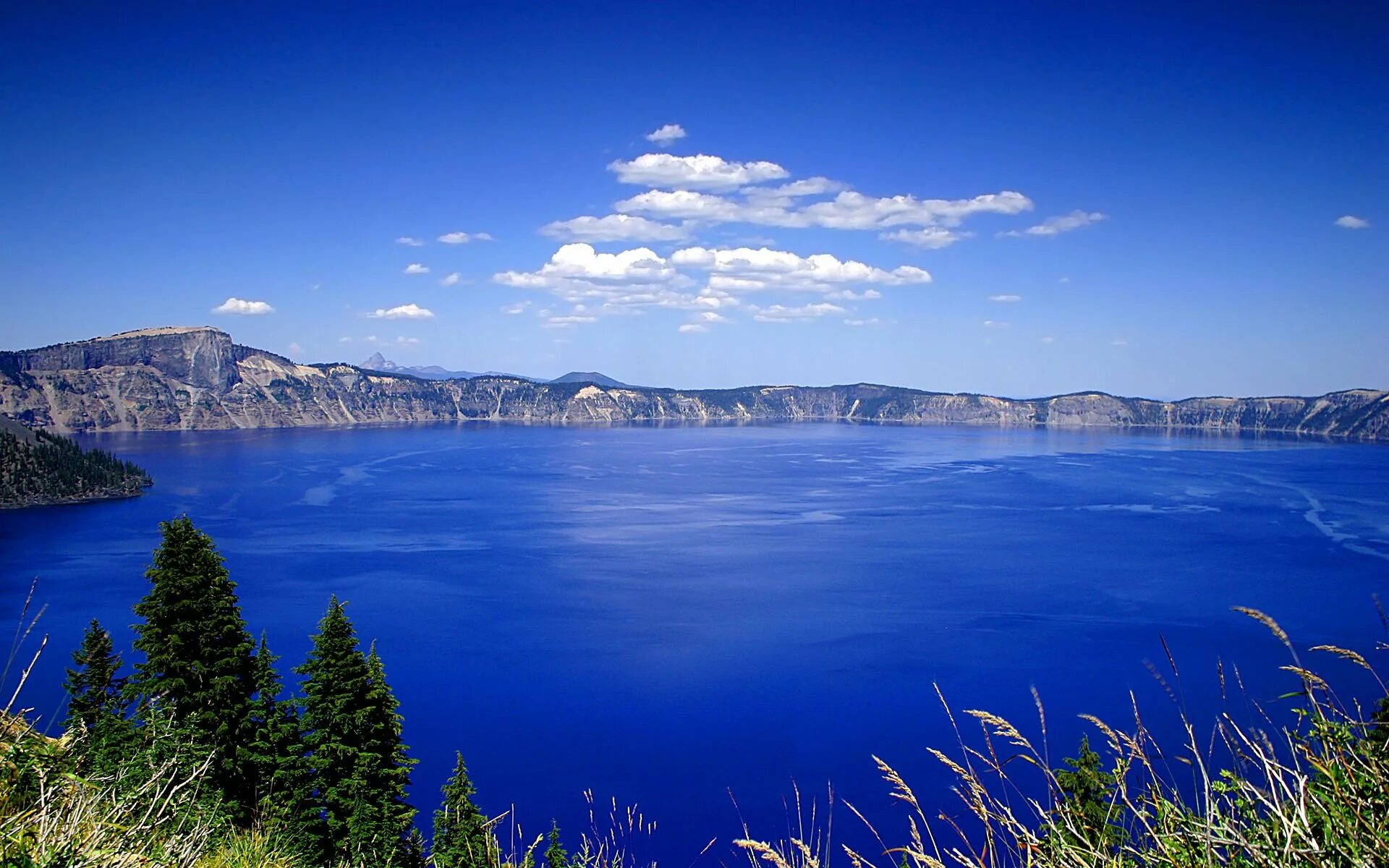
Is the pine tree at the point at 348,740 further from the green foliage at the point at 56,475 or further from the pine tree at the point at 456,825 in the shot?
the green foliage at the point at 56,475

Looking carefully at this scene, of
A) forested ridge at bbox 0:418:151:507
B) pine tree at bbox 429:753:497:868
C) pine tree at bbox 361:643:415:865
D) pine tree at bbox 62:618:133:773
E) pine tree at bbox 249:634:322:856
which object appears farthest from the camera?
forested ridge at bbox 0:418:151:507

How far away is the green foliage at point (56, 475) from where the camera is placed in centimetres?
8675

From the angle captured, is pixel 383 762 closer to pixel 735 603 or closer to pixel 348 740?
pixel 348 740

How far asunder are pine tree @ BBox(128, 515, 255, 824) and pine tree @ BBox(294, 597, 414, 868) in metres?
1.33

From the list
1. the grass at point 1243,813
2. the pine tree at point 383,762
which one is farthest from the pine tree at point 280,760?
the grass at point 1243,813

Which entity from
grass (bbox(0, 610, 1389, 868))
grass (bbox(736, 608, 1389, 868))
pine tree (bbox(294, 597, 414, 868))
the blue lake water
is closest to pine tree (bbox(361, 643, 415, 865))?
pine tree (bbox(294, 597, 414, 868))

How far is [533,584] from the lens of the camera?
5272 centimetres

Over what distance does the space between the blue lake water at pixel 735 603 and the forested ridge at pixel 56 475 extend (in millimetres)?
4642

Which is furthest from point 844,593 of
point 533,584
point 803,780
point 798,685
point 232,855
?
point 232,855

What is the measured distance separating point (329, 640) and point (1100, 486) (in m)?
99.3

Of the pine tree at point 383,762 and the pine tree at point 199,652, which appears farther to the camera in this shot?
the pine tree at point 199,652

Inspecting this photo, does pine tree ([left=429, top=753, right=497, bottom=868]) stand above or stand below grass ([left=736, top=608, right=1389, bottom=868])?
below

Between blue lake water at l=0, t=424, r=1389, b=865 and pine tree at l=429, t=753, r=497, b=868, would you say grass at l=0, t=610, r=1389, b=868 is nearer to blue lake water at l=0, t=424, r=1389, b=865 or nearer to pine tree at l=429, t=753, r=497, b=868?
blue lake water at l=0, t=424, r=1389, b=865

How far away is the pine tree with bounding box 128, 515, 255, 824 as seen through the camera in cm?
1492
